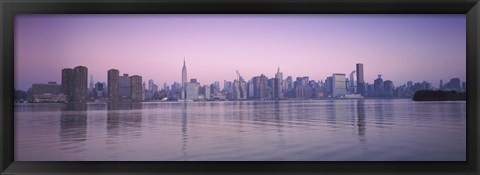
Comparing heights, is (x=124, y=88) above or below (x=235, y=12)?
below

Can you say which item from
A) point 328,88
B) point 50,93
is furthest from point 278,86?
point 50,93

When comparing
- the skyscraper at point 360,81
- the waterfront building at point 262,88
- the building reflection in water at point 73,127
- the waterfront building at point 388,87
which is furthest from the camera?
the waterfront building at point 262,88

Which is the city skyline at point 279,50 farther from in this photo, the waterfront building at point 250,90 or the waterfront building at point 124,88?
the waterfront building at point 124,88

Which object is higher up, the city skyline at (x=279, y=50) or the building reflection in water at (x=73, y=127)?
the city skyline at (x=279, y=50)

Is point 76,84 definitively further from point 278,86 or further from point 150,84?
point 278,86

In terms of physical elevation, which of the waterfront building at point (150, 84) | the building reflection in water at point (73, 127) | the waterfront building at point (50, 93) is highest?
the waterfront building at point (150, 84)

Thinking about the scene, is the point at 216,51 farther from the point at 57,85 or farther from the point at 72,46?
the point at 57,85

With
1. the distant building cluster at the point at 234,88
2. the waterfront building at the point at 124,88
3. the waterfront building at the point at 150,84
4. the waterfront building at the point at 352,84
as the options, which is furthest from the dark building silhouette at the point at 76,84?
the waterfront building at the point at 352,84

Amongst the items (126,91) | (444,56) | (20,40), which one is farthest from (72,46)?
(126,91)
